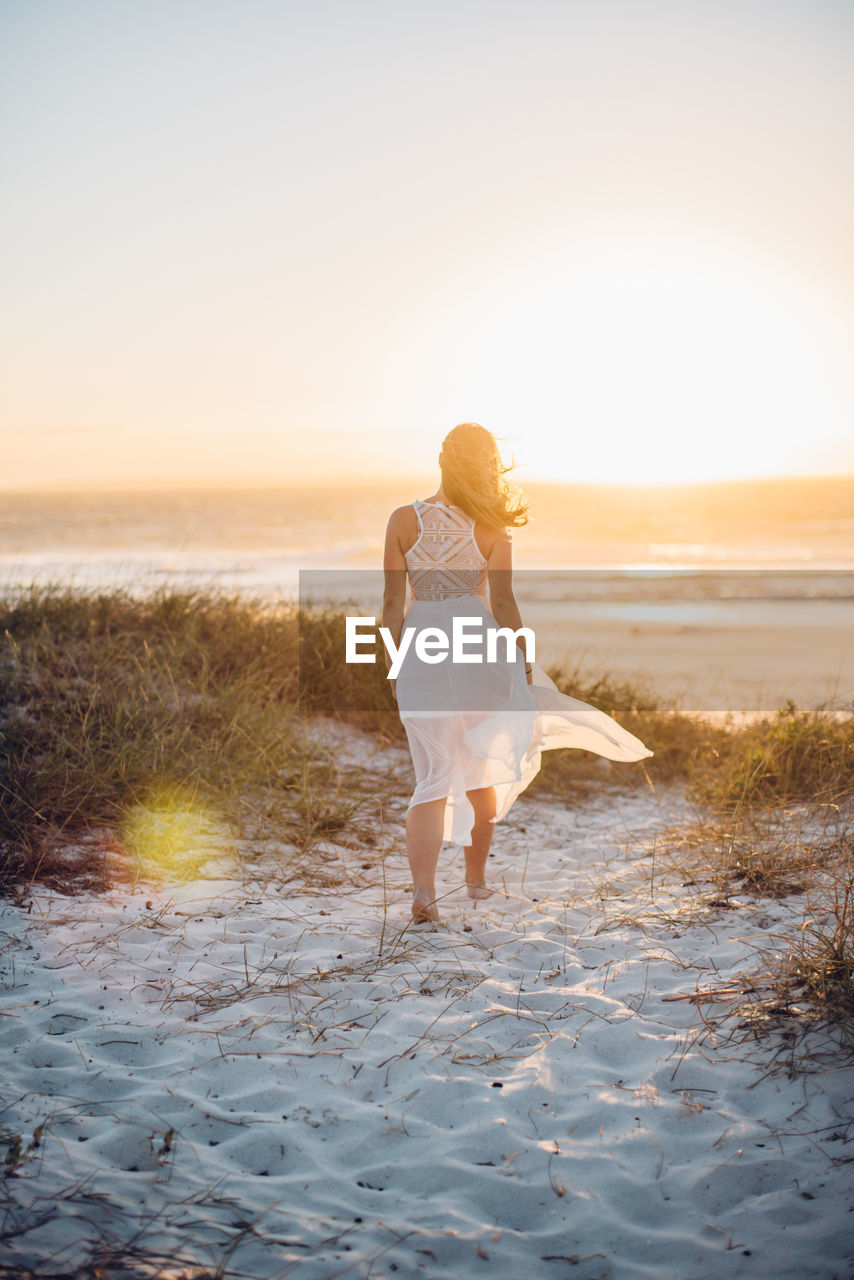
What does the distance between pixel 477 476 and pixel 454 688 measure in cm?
100

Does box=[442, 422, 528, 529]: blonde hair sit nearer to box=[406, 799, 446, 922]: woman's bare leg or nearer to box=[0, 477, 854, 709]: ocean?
box=[406, 799, 446, 922]: woman's bare leg

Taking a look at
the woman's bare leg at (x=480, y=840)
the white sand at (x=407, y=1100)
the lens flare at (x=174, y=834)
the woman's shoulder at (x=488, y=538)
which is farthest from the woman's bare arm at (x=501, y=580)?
the lens flare at (x=174, y=834)

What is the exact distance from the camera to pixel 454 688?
3.92 m

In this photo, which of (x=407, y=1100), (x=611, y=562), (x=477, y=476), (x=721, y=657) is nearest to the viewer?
(x=407, y=1100)

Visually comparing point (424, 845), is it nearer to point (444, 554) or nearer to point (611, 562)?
point (444, 554)

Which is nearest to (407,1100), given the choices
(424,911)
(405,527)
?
(424,911)

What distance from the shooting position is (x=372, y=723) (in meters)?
6.84

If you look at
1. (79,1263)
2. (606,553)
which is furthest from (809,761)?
(606,553)

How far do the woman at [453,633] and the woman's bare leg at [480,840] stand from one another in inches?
8.2

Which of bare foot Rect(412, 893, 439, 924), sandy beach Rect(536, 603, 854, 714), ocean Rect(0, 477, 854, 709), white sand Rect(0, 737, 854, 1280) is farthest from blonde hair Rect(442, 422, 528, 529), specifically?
ocean Rect(0, 477, 854, 709)

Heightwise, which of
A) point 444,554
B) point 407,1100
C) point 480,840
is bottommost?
point 407,1100

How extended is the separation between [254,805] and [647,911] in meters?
2.48

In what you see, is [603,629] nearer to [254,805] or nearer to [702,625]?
[702,625]

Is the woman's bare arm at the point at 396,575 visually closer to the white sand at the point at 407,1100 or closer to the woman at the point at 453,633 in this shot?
the woman at the point at 453,633
